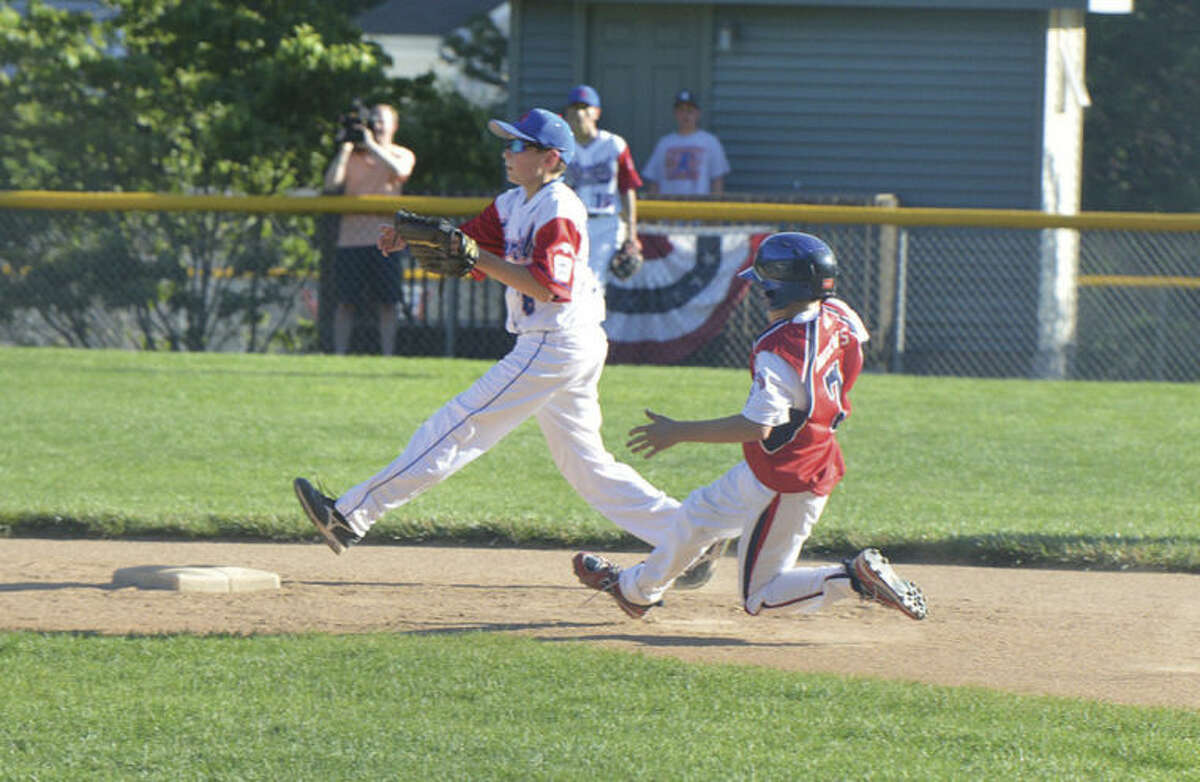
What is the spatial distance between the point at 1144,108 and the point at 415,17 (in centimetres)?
2186

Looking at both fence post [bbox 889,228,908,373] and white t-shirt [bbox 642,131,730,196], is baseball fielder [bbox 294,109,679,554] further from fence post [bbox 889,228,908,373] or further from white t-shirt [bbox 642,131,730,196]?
white t-shirt [bbox 642,131,730,196]

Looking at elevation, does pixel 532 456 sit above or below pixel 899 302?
below

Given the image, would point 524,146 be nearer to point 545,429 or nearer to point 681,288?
point 545,429

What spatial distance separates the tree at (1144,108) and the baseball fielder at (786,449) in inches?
910

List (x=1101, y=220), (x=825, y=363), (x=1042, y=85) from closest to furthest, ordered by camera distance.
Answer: (x=825, y=363), (x=1101, y=220), (x=1042, y=85)

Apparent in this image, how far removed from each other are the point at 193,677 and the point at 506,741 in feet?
3.41

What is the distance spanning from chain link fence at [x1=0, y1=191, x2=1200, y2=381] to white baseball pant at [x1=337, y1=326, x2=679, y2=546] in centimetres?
717

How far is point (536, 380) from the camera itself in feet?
18.9

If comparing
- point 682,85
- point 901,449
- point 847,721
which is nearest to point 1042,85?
point 682,85

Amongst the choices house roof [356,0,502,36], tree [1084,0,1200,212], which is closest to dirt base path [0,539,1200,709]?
tree [1084,0,1200,212]

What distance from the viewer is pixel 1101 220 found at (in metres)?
12.8

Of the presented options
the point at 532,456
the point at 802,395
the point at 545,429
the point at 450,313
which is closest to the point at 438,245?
the point at 545,429

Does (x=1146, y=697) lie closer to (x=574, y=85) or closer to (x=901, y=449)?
(x=901, y=449)

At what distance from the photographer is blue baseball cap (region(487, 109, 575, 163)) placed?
5750mm
